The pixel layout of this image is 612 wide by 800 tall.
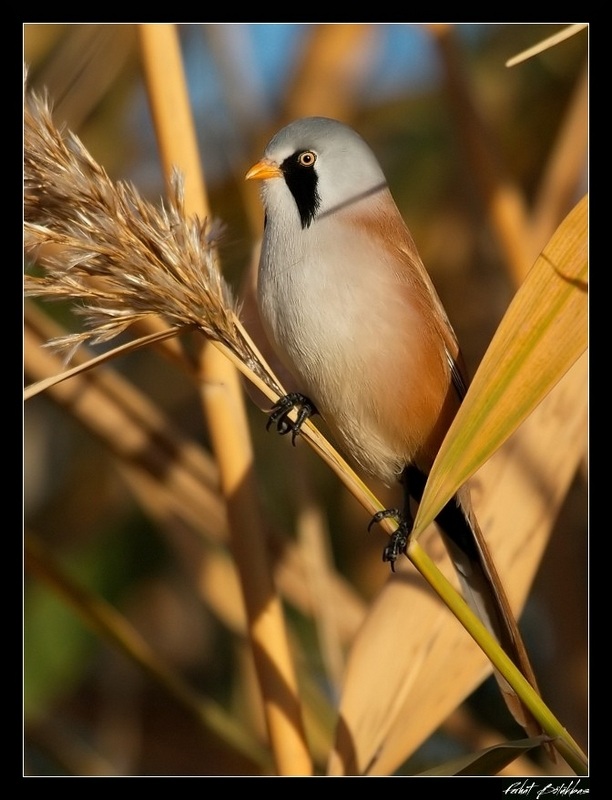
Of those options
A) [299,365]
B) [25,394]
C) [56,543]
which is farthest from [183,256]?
[56,543]

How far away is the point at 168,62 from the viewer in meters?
1.61

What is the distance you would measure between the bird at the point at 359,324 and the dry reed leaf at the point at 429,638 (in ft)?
0.25

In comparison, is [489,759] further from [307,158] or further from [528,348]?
[307,158]

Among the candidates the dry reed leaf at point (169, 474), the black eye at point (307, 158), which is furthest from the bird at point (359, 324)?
the dry reed leaf at point (169, 474)

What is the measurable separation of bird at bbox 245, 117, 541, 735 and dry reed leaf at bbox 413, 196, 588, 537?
397 millimetres

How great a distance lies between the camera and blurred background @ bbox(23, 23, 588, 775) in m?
2.15

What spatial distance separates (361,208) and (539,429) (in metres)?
0.59

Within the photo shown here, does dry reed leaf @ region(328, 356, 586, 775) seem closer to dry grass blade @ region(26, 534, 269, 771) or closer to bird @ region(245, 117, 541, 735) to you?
bird @ region(245, 117, 541, 735)

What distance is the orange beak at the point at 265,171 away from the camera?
5.67 feet

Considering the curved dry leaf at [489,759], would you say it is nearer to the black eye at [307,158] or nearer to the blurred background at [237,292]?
the blurred background at [237,292]

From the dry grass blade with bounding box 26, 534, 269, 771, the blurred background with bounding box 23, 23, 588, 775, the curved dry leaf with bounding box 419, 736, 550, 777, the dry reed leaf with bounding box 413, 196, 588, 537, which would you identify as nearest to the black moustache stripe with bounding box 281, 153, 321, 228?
the blurred background with bounding box 23, 23, 588, 775

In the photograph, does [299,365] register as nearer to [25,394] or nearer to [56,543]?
[25,394]

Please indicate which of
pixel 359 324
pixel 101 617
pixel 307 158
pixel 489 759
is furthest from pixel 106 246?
pixel 489 759
